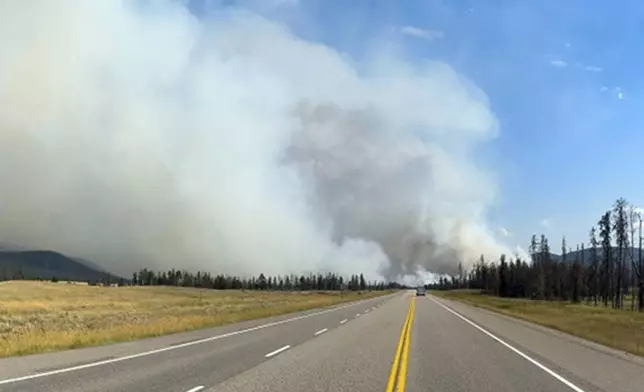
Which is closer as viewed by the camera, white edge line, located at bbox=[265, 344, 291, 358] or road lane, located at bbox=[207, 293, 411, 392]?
road lane, located at bbox=[207, 293, 411, 392]

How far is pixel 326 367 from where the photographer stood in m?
15.2

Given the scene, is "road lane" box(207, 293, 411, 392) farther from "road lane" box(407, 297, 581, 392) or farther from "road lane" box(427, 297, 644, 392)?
"road lane" box(427, 297, 644, 392)

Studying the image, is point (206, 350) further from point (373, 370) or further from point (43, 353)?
point (373, 370)

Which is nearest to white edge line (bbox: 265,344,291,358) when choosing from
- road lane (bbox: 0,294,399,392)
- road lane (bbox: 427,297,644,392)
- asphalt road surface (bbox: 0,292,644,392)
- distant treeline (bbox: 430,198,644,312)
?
asphalt road surface (bbox: 0,292,644,392)

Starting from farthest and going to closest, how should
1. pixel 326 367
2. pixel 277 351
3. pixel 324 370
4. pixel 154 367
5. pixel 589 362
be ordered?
pixel 277 351 → pixel 589 362 → pixel 326 367 → pixel 154 367 → pixel 324 370

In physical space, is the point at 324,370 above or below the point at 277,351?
above

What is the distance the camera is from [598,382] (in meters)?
13.5

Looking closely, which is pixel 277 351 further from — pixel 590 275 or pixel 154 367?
pixel 590 275

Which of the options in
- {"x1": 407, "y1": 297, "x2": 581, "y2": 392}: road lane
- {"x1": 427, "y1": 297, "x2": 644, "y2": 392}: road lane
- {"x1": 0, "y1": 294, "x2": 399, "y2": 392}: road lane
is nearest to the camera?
{"x1": 0, "y1": 294, "x2": 399, "y2": 392}: road lane

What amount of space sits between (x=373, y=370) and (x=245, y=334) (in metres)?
13.3

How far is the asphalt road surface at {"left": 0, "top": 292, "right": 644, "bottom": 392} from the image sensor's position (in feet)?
39.8

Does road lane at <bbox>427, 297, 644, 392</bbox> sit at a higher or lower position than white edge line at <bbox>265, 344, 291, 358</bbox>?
higher

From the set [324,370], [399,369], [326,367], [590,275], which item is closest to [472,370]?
[399,369]

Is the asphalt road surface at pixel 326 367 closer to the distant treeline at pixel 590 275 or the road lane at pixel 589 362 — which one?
the road lane at pixel 589 362
